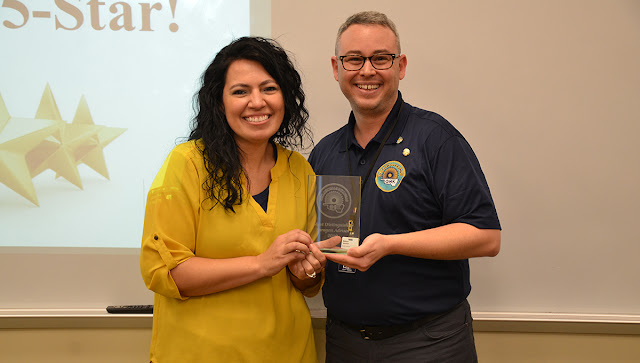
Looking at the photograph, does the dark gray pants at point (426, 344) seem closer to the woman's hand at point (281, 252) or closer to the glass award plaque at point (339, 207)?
the glass award plaque at point (339, 207)

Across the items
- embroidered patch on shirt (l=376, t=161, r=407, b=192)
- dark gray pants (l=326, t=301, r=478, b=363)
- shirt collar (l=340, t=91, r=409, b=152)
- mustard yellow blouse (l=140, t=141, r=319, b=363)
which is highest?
shirt collar (l=340, t=91, r=409, b=152)

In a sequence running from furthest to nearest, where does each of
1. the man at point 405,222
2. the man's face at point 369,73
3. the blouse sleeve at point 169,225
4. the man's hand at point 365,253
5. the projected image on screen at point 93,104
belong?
1. the projected image on screen at point 93,104
2. the man's face at point 369,73
3. the man at point 405,222
4. the man's hand at point 365,253
5. the blouse sleeve at point 169,225

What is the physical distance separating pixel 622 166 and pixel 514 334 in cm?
102

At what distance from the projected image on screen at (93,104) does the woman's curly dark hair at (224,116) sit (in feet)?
2.76

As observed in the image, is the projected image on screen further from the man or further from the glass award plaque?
the glass award plaque

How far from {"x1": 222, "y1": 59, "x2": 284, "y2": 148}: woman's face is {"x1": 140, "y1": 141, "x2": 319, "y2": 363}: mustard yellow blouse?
182 mm

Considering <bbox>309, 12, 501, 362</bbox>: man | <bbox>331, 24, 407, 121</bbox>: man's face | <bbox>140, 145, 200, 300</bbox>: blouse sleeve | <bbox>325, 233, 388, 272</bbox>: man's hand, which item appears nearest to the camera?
<bbox>140, 145, 200, 300</bbox>: blouse sleeve

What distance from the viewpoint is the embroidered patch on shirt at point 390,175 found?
1.78 m

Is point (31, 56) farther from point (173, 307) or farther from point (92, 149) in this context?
point (173, 307)

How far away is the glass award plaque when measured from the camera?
1.63 m

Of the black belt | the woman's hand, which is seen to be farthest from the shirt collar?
the black belt

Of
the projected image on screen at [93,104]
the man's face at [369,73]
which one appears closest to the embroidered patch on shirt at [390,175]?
the man's face at [369,73]

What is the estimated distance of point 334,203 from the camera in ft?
5.35

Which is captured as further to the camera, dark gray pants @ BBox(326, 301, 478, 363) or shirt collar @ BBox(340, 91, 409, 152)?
shirt collar @ BBox(340, 91, 409, 152)
